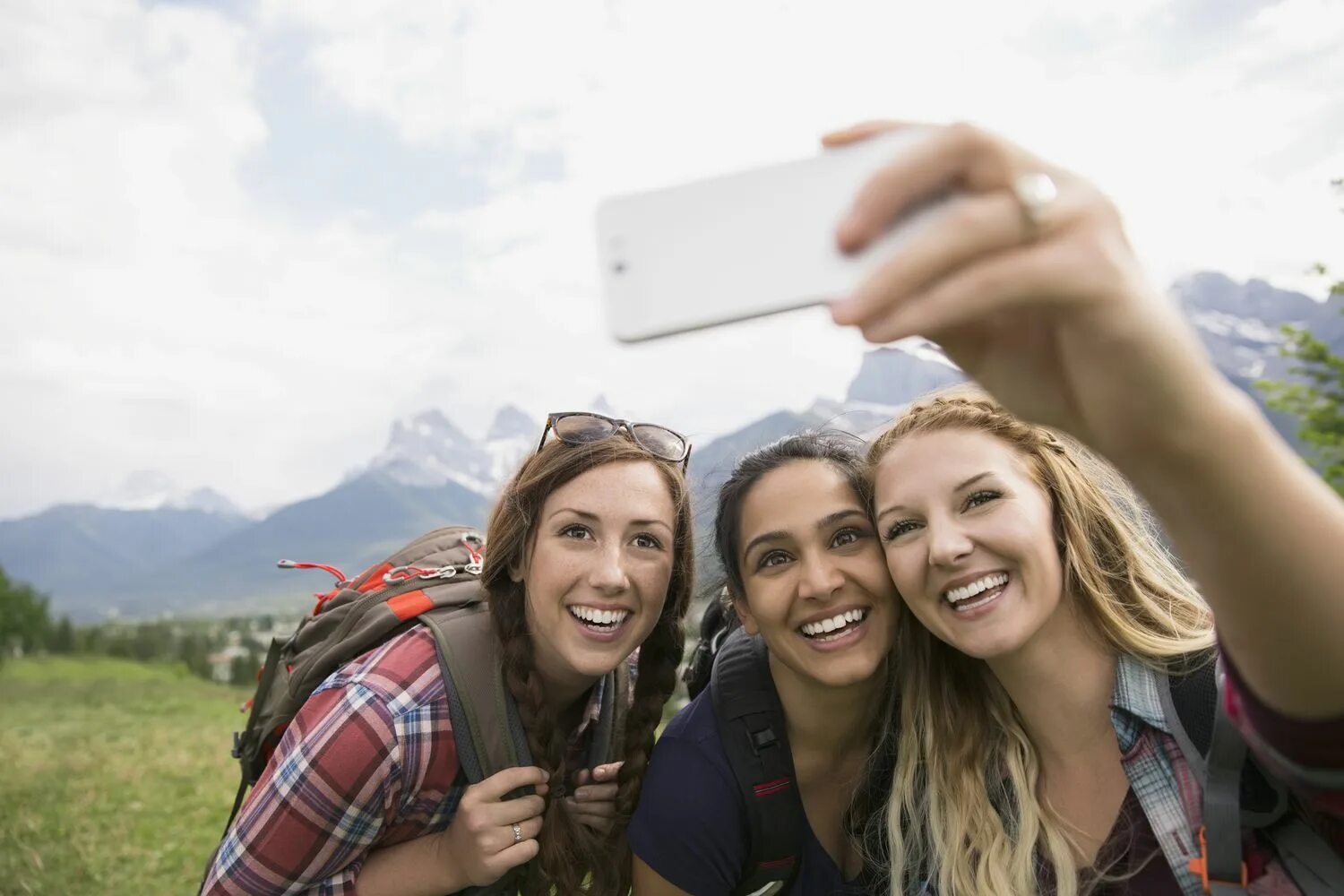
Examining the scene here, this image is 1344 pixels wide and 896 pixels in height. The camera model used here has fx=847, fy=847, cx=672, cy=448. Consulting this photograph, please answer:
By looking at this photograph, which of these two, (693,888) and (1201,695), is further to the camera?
(693,888)

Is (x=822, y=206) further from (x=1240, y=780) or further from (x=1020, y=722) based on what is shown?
(x=1020, y=722)

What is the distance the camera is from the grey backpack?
3.22 metres

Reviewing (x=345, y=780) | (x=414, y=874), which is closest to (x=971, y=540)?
(x=345, y=780)

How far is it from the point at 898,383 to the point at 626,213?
4.50 m

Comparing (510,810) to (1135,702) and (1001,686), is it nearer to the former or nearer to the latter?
(1001,686)

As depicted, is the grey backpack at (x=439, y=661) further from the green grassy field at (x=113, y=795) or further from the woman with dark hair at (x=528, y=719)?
the green grassy field at (x=113, y=795)

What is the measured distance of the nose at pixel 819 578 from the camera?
10.2ft

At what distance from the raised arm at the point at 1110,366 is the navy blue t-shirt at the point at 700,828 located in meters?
2.27

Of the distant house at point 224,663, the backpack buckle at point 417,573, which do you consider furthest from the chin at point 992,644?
the distant house at point 224,663

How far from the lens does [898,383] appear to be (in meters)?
5.49

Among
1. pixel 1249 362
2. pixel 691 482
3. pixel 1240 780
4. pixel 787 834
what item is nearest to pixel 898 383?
pixel 691 482

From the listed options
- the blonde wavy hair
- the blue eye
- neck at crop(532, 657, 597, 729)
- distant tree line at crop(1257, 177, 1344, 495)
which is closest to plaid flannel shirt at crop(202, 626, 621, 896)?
neck at crop(532, 657, 597, 729)

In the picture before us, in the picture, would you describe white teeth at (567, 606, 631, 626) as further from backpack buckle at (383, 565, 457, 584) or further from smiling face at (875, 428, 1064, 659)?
smiling face at (875, 428, 1064, 659)

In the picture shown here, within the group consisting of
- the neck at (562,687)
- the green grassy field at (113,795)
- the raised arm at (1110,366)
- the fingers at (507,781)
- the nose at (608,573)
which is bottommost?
the green grassy field at (113,795)
